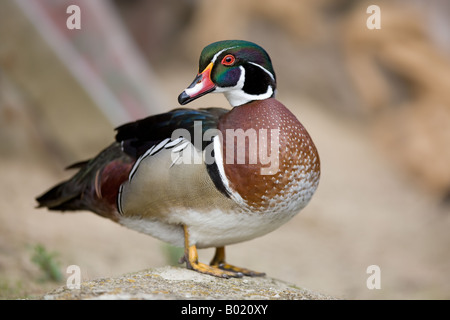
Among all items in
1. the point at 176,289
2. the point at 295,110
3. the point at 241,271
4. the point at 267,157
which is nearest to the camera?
the point at 176,289

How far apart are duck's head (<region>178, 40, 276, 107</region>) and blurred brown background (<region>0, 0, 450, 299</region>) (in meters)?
1.65

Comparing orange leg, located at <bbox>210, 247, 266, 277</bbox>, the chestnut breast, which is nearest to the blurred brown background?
orange leg, located at <bbox>210, 247, 266, 277</bbox>

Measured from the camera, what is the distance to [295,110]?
8633mm

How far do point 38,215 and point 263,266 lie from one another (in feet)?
6.46

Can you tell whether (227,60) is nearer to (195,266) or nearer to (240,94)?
(240,94)

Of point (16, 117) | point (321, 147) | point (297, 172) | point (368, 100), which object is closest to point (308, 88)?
point (368, 100)

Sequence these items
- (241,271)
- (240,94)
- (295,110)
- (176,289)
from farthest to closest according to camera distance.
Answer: (295,110) → (241,271) → (240,94) → (176,289)

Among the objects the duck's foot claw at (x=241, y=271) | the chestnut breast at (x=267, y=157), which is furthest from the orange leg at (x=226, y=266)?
the chestnut breast at (x=267, y=157)

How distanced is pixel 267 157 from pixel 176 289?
0.68 metres

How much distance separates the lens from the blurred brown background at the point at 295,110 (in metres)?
5.17

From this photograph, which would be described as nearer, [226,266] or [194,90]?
[194,90]

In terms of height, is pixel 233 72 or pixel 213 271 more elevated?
pixel 233 72

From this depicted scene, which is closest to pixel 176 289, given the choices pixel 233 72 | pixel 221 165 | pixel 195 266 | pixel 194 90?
pixel 195 266

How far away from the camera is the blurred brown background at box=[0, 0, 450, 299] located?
517cm
